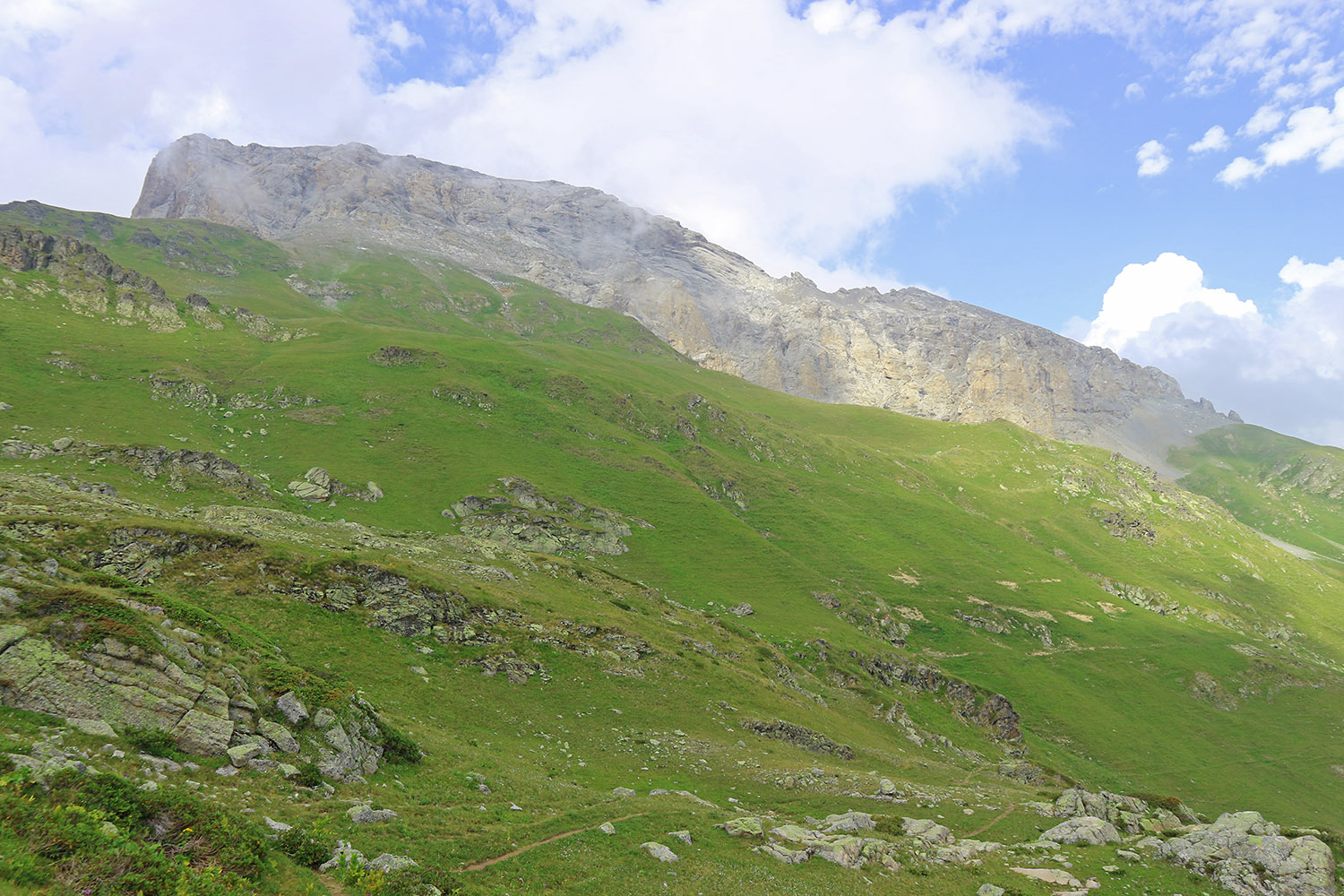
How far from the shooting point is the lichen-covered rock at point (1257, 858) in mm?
27891

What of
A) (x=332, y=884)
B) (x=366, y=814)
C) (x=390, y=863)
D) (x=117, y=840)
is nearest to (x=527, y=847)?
(x=366, y=814)

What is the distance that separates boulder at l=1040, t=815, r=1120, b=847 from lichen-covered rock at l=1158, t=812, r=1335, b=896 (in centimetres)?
255

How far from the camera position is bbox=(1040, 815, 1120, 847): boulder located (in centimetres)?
3353

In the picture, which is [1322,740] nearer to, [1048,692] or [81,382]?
[1048,692]

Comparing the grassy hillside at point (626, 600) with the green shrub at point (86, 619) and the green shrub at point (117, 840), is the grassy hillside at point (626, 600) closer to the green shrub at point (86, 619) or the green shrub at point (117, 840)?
the green shrub at point (117, 840)

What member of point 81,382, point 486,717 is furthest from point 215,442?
point 486,717

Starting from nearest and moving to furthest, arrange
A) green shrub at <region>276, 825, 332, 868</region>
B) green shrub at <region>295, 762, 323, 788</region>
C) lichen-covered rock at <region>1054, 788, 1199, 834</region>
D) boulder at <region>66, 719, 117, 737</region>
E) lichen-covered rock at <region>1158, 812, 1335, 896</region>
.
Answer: green shrub at <region>276, 825, 332, 868</region>, boulder at <region>66, 719, 117, 737</region>, green shrub at <region>295, 762, 323, 788</region>, lichen-covered rock at <region>1158, 812, 1335, 896</region>, lichen-covered rock at <region>1054, 788, 1199, 834</region>

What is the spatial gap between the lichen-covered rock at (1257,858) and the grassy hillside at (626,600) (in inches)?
99.8

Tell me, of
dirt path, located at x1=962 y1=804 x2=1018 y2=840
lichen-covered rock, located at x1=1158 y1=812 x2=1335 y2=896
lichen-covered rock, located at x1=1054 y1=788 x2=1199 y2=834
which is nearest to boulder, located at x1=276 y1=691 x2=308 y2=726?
dirt path, located at x1=962 y1=804 x2=1018 y2=840

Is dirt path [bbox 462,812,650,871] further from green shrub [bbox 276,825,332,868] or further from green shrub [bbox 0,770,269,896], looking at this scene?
green shrub [bbox 0,770,269,896]

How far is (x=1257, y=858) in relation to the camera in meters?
29.4

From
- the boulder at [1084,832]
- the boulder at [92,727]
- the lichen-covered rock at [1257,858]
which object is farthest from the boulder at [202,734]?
the lichen-covered rock at [1257,858]

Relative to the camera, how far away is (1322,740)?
11000cm

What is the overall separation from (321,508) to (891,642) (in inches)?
3834
